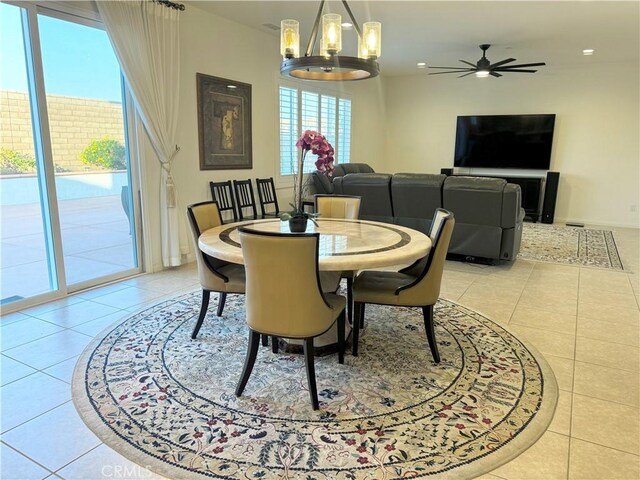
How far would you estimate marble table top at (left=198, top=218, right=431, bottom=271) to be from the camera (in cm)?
221

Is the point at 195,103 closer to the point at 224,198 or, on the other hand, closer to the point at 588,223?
the point at 224,198

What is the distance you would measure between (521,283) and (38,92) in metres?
4.69

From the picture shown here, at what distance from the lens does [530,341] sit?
299 centimetres

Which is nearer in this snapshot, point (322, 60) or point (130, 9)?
point (322, 60)

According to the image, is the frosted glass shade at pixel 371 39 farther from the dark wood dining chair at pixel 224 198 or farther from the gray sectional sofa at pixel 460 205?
the dark wood dining chair at pixel 224 198

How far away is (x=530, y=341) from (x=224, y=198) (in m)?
3.68

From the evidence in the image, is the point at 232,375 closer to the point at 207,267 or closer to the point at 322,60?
the point at 207,267

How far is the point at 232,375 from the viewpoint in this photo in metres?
2.49

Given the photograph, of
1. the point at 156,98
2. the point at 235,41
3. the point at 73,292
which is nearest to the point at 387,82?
the point at 235,41

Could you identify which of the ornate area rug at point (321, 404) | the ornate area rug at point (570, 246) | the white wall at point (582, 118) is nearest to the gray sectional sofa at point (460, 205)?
the ornate area rug at point (570, 246)

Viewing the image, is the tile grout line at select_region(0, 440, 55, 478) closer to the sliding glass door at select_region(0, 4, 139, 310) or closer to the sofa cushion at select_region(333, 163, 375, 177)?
the sliding glass door at select_region(0, 4, 139, 310)

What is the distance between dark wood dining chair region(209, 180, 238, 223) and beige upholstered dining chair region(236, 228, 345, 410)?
10.3ft

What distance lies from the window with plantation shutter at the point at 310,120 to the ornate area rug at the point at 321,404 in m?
3.82

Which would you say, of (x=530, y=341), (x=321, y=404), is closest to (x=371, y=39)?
(x=321, y=404)
